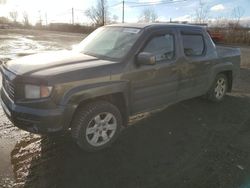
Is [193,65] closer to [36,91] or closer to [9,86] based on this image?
[36,91]

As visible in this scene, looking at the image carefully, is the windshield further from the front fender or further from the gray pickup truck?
the front fender

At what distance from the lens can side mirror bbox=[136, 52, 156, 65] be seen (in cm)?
443

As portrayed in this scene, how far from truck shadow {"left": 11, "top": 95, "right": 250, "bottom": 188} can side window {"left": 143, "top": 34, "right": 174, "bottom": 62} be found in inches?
50.9

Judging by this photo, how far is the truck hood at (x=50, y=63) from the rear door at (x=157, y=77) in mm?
645

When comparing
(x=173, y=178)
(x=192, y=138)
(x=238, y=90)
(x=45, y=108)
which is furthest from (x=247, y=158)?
(x=238, y=90)

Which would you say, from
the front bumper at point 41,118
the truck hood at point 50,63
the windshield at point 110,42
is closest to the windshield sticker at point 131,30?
the windshield at point 110,42

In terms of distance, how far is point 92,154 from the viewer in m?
4.34

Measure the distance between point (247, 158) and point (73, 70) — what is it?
9.16 feet

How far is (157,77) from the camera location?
4961 mm

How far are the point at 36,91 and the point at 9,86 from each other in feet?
2.00

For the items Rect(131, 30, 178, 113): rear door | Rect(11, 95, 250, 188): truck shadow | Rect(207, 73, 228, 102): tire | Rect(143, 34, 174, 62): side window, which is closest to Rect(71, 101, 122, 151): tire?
Rect(11, 95, 250, 188): truck shadow

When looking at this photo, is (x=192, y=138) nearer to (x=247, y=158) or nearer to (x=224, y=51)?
(x=247, y=158)

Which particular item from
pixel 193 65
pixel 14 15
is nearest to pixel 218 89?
pixel 193 65

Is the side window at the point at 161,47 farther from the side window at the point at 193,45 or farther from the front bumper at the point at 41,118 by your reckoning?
the front bumper at the point at 41,118
